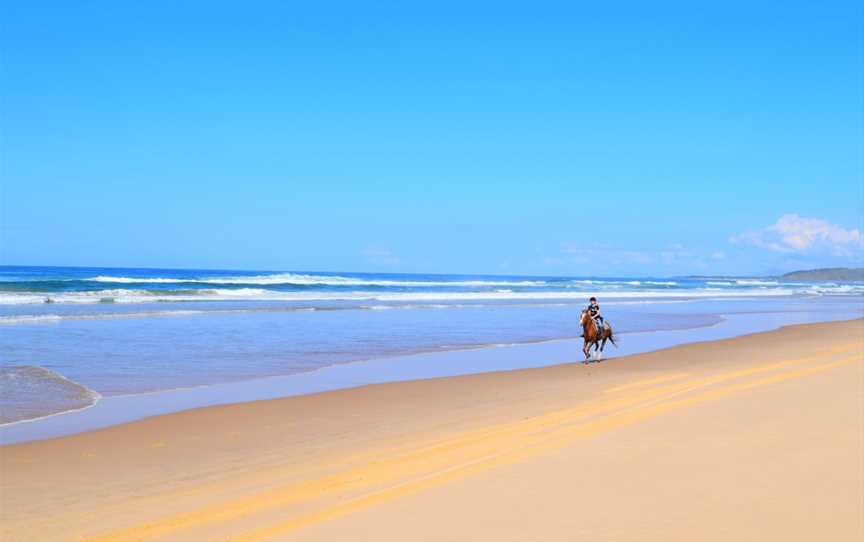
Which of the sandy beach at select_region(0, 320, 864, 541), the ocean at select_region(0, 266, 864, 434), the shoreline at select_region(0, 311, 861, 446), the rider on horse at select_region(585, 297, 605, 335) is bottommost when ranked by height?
the sandy beach at select_region(0, 320, 864, 541)

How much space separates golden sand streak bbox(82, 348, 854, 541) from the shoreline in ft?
11.9

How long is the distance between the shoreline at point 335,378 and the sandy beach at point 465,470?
1.82 feet

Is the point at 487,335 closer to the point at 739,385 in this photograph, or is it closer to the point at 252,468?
the point at 739,385

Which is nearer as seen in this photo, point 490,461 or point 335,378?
point 490,461

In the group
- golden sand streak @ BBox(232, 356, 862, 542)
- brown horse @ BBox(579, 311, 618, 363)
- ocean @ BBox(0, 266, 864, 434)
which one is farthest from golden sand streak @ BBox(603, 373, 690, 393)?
ocean @ BBox(0, 266, 864, 434)

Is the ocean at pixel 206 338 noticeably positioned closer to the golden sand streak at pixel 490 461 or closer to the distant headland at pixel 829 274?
the golden sand streak at pixel 490 461

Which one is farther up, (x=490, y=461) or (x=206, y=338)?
(x=206, y=338)

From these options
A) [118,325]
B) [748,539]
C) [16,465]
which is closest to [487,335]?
[118,325]

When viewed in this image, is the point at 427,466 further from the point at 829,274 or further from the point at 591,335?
the point at 829,274

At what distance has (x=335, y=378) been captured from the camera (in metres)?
13.6

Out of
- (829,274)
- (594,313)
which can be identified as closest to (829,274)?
(829,274)

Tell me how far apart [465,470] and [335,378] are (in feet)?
23.7

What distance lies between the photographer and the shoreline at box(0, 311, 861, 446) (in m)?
9.28

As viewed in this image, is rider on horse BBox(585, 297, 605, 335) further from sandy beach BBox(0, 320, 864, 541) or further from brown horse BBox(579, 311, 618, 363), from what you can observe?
sandy beach BBox(0, 320, 864, 541)
